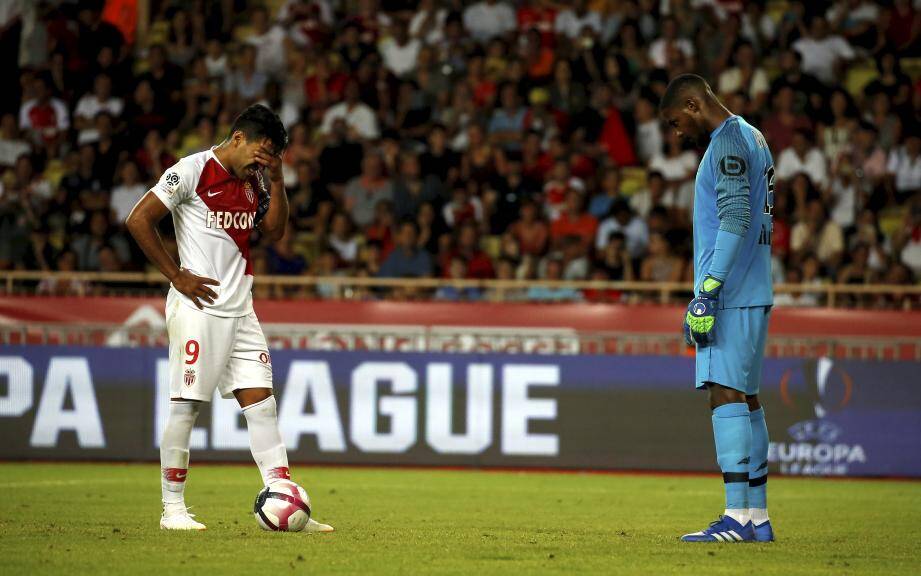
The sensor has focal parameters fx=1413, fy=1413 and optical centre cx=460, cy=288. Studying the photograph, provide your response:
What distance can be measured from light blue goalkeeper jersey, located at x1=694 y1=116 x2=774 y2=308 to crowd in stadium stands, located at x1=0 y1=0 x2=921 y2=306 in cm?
795

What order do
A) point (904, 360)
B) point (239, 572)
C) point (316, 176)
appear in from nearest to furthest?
point (239, 572) → point (904, 360) → point (316, 176)

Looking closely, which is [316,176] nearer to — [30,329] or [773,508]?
[30,329]

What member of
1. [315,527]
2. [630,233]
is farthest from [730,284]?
[630,233]

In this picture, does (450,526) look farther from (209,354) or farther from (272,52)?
(272,52)

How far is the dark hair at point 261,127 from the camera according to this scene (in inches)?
314

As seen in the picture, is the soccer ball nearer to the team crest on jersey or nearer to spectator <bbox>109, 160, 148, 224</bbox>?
the team crest on jersey

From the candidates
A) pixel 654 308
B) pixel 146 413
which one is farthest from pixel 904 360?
pixel 146 413

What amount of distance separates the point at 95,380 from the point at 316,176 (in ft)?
16.9

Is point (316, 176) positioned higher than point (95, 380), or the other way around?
point (316, 176)

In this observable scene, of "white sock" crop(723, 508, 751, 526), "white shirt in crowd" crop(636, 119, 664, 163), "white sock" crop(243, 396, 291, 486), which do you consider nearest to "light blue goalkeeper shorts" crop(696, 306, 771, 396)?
"white sock" crop(723, 508, 751, 526)

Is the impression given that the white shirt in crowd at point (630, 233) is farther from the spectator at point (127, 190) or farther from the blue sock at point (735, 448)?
the blue sock at point (735, 448)

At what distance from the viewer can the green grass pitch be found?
6.62 meters

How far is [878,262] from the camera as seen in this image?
55.6 feet

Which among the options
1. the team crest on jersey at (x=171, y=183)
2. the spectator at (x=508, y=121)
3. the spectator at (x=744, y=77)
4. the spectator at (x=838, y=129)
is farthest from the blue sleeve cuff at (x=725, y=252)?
the spectator at (x=744, y=77)
